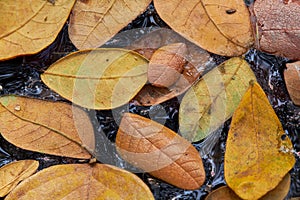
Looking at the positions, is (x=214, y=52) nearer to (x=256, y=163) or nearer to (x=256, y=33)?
(x=256, y=33)

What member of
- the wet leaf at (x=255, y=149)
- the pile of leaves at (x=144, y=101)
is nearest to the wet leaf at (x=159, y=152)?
the pile of leaves at (x=144, y=101)

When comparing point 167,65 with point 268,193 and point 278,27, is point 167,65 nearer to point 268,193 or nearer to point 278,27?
point 278,27

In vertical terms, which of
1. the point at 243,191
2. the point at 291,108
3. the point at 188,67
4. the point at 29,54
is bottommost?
the point at 243,191

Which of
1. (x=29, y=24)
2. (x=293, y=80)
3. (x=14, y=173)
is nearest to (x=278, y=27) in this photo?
(x=293, y=80)

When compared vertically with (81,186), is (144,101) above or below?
above

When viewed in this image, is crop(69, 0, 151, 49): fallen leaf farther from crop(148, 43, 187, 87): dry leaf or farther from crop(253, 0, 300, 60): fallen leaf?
crop(253, 0, 300, 60): fallen leaf

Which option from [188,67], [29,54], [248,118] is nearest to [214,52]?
[188,67]

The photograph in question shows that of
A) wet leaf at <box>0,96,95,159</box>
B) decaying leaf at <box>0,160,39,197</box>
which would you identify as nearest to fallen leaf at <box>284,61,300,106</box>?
wet leaf at <box>0,96,95,159</box>

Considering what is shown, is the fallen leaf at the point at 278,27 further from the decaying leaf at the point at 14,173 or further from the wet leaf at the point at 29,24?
the decaying leaf at the point at 14,173
